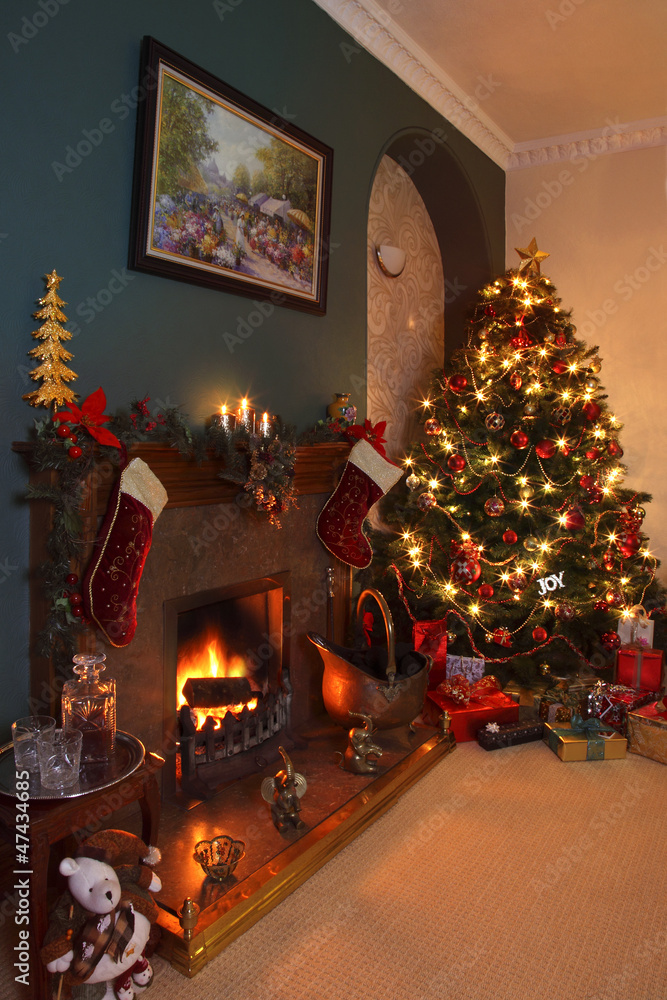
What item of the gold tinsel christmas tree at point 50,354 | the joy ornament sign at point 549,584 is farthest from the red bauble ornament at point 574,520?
the gold tinsel christmas tree at point 50,354

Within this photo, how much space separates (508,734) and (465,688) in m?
0.29

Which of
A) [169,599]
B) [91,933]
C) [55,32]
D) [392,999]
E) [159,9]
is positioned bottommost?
[392,999]

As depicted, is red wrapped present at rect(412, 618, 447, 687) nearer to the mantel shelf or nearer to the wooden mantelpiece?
A: the mantel shelf

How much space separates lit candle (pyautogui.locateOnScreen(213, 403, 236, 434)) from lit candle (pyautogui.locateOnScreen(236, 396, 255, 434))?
0.04m

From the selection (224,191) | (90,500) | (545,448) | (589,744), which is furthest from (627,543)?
(90,500)

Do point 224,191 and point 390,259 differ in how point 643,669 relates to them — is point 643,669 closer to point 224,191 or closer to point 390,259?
point 390,259

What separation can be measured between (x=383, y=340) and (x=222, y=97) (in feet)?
6.11

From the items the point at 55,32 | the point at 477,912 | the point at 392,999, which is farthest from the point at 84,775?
the point at 55,32

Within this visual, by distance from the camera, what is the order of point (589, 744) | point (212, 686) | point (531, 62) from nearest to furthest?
point (212, 686) < point (589, 744) < point (531, 62)

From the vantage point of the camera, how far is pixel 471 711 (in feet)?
10.7

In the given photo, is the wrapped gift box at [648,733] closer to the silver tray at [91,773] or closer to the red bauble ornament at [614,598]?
the red bauble ornament at [614,598]

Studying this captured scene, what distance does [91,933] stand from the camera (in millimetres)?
1614

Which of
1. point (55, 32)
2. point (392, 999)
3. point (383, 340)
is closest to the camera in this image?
point (392, 999)

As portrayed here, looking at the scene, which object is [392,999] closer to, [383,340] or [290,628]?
[290,628]
